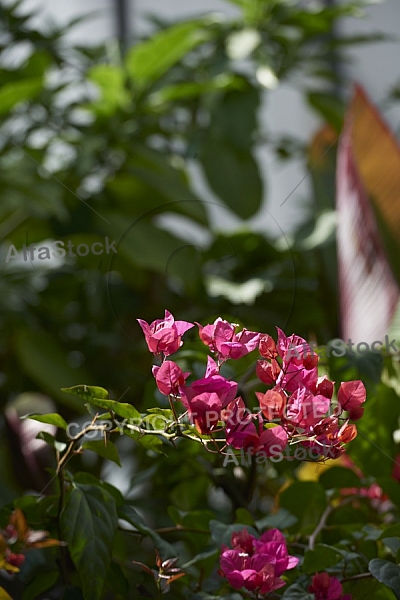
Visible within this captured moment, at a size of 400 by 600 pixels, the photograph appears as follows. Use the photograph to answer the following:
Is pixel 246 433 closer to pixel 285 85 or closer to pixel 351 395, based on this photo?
pixel 351 395

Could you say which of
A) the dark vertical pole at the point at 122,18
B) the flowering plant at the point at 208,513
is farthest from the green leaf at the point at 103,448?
the dark vertical pole at the point at 122,18

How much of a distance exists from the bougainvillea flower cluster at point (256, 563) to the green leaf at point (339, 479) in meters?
0.14

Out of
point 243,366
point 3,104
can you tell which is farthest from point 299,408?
point 3,104

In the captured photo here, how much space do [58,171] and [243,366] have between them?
0.53 metres

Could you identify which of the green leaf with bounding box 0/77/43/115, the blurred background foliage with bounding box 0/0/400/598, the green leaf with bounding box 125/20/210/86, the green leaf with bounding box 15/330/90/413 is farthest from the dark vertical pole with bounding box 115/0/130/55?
the green leaf with bounding box 15/330/90/413

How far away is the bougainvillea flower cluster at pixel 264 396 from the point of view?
0.26 metres

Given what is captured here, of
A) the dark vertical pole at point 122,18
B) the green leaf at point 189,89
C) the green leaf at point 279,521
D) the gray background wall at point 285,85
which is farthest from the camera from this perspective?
the dark vertical pole at point 122,18

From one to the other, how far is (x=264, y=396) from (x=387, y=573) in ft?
0.31

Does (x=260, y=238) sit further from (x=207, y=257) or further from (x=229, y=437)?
(x=229, y=437)

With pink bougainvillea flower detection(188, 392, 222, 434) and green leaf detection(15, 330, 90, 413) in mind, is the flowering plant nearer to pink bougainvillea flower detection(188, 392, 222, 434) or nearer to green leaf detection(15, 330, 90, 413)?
pink bougainvillea flower detection(188, 392, 222, 434)

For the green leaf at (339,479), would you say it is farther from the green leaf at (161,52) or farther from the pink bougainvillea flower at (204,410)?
the green leaf at (161,52)

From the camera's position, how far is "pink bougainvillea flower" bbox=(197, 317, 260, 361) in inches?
10.6

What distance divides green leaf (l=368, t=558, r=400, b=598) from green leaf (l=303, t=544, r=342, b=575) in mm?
25

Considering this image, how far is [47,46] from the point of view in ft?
3.01
